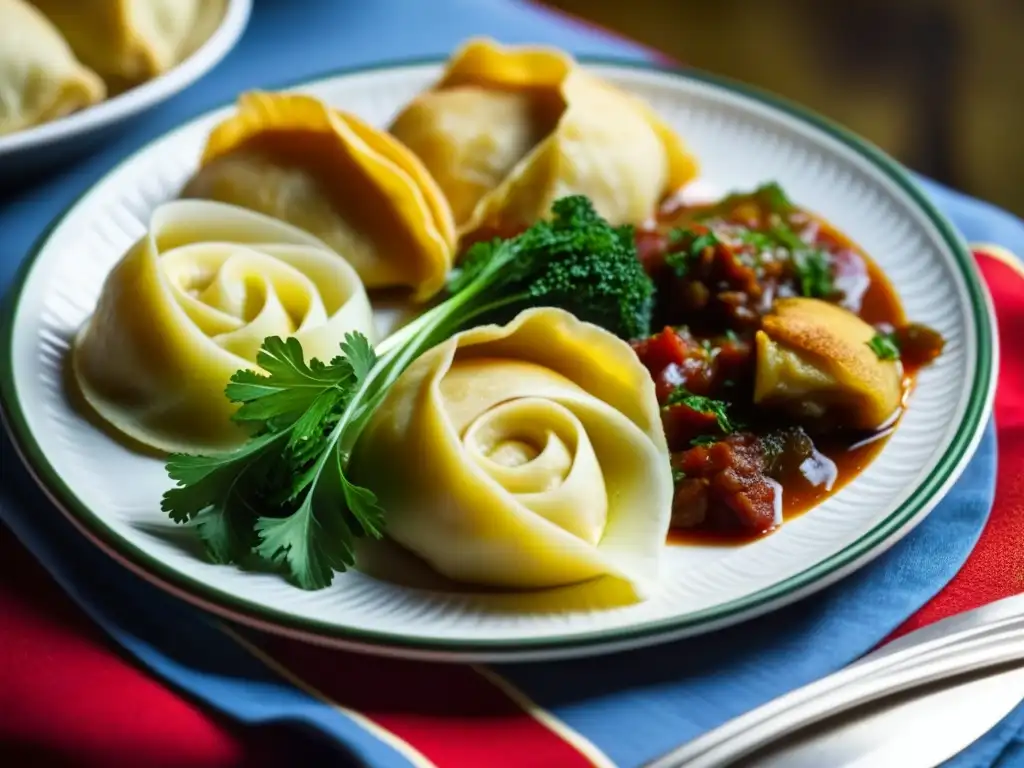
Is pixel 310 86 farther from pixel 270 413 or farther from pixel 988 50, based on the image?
pixel 988 50

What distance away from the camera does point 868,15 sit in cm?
679

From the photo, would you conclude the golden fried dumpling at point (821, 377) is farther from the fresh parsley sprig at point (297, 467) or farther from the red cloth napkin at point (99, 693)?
the fresh parsley sprig at point (297, 467)

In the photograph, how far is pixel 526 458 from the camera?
267 centimetres

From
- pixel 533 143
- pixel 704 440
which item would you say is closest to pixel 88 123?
pixel 533 143

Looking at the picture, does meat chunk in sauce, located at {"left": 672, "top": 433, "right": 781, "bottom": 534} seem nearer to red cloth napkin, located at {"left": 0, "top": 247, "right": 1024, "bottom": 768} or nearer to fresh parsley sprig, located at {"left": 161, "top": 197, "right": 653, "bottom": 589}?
red cloth napkin, located at {"left": 0, "top": 247, "right": 1024, "bottom": 768}

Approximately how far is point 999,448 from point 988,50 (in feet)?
13.9

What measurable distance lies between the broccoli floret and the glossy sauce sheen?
595 mm

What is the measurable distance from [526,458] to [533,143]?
1.34m

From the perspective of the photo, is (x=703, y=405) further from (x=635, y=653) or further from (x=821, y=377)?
(x=635, y=653)

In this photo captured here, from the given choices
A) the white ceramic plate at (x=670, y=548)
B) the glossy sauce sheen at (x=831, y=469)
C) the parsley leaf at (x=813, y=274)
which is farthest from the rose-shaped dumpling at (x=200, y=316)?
the parsley leaf at (x=813, y=274)

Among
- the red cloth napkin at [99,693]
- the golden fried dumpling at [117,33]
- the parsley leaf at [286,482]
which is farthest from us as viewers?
the golden fried dumpling at [117,33]

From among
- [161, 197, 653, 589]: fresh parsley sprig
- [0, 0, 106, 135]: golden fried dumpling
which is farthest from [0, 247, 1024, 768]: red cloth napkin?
[0, 0, 106, 135]: golden fried dumpling

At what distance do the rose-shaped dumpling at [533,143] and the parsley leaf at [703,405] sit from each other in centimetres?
84

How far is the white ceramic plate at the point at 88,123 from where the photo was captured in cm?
356
